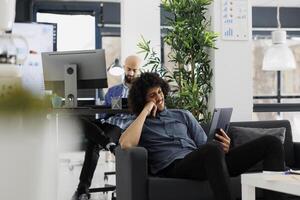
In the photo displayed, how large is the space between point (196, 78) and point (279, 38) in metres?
1.12

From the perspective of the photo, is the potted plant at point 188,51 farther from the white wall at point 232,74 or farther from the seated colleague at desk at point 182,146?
the seated colleague at desk at point 182,146

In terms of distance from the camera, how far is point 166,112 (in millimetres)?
3688

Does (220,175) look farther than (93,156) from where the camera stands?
No

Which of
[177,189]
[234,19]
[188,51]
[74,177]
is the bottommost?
[74,177]

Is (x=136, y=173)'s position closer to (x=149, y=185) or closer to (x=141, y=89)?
(x=149, y=185)

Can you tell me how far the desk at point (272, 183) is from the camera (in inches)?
89.3

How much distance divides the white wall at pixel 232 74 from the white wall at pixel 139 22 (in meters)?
1.71

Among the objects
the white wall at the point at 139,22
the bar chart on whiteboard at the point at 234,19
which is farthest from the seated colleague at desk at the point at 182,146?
the white wall at the point at 139,22

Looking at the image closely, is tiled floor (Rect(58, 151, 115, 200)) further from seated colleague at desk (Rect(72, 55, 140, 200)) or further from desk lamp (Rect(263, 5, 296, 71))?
desk lamp (Rect(263, 5, 296, 71))

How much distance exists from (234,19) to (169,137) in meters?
2.04

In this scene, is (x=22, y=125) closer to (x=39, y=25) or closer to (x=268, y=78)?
(x=39, y=25)

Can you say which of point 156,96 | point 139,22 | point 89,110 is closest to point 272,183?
point 156,96

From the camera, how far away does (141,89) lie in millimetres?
3633

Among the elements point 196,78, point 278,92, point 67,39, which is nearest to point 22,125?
point 196,78
